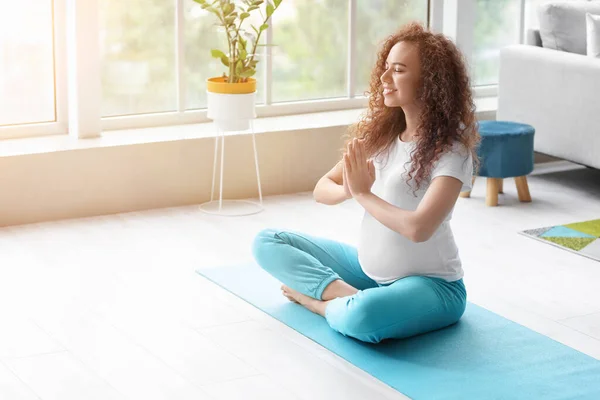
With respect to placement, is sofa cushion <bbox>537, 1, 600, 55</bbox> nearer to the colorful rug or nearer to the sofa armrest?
the sofa armrest

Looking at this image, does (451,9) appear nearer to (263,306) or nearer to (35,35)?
(35,35)

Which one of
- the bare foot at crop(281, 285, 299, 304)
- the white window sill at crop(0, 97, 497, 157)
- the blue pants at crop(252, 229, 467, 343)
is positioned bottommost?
the bare foot at crop(281, 285, 299, 304)

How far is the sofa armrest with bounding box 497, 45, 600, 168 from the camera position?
15.8ft

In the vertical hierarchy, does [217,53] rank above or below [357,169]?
above

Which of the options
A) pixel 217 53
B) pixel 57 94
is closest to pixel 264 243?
pixel 217 53

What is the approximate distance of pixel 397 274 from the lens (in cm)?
309

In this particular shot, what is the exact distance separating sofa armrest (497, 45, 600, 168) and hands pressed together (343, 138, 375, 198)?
2185 mm

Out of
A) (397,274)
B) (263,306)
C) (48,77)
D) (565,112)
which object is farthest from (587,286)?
(48,77)

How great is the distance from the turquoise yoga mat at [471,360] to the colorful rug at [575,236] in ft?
2.87

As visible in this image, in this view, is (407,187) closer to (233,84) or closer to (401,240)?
(401,240)

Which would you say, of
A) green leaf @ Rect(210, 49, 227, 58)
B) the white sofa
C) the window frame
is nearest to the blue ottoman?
the white sofa

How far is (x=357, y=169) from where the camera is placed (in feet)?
9.67

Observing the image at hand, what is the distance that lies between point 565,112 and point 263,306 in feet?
7.29

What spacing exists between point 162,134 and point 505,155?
156 cm
